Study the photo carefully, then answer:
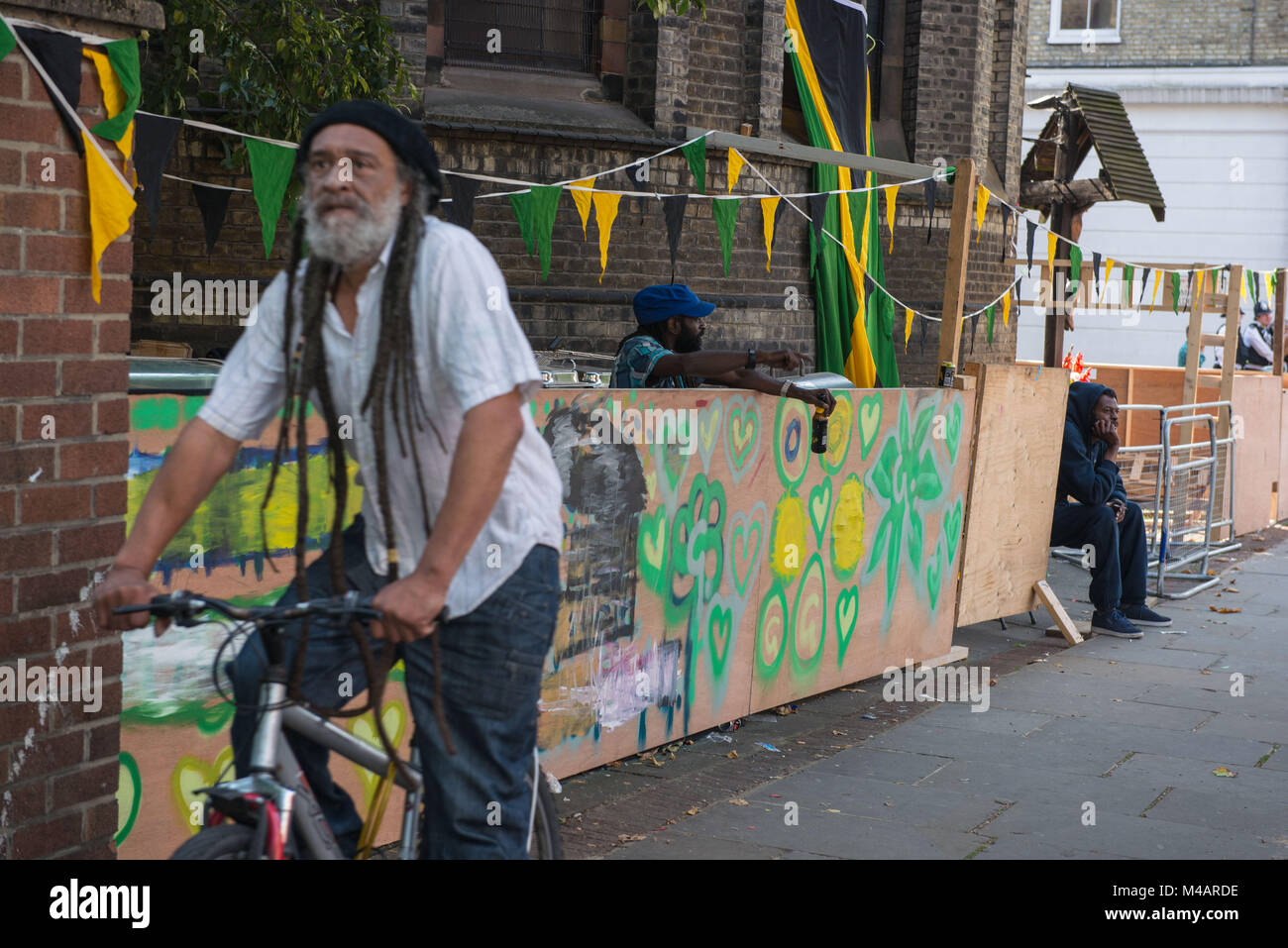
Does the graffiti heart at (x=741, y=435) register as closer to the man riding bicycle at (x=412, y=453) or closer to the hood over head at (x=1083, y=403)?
the man riding bicycle at (x=412, y=453)

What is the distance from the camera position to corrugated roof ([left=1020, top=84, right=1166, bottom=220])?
635 inches

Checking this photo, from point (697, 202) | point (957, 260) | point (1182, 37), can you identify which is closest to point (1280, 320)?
point (697, 202)

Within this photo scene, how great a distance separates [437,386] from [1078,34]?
29203 mm

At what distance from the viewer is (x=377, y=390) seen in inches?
105

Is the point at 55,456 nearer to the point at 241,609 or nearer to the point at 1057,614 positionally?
the point at 241,609

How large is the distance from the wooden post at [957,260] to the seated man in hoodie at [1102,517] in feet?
5.64

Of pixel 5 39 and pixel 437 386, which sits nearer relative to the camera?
pixel 437 386

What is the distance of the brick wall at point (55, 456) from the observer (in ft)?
11.4

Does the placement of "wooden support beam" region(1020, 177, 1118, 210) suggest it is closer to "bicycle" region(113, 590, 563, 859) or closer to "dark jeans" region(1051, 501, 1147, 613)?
"dark jeans" region(1051, 501, 1147, 613)

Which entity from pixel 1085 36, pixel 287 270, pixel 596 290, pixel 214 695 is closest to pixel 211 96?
pixel 596 290

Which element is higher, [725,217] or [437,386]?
[725,217]

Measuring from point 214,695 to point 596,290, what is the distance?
861 cm

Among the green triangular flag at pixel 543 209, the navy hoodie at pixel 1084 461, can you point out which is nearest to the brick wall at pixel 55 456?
the green triangular flag at pixel 543 209

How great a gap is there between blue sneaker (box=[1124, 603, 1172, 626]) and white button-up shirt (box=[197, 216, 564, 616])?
750 cm
